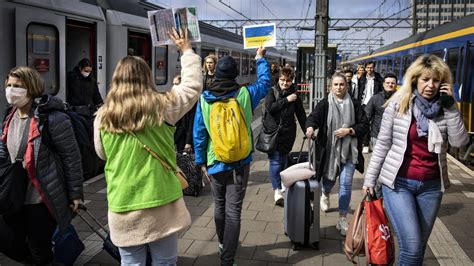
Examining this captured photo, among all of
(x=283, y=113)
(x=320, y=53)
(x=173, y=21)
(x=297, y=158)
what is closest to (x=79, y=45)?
(x=320, y=53)

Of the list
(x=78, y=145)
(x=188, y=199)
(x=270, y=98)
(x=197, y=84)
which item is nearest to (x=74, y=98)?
(x=188, y=199)

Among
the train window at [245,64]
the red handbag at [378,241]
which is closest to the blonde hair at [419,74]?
the red handbag at [378,241]

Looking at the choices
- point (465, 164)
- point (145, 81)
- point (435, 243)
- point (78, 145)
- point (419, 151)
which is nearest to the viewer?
point (145, 81)

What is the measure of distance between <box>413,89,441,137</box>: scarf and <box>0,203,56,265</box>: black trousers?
2605 millimetres

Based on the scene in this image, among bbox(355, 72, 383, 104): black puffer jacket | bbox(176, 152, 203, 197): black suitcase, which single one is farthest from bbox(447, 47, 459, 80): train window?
bbox(176, 152, 203, 197): black suitcase

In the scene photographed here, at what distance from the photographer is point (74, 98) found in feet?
25.1

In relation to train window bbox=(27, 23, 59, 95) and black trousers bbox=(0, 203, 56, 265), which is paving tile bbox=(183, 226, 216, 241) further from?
train window bbox=(27, 23, 59, 95)

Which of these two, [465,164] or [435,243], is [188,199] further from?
[465,164]

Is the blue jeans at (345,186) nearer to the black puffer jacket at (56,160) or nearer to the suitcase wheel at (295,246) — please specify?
the suitcase wheel at (295,246)

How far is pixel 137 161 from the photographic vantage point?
8.84 feet

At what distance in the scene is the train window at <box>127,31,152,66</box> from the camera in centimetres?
967

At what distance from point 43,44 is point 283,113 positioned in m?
3.67

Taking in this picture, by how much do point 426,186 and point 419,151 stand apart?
237mm

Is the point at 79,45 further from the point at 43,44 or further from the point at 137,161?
the point at 137,161
